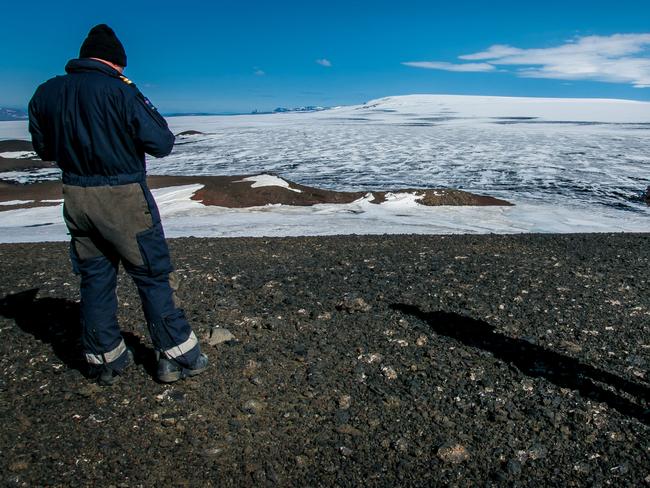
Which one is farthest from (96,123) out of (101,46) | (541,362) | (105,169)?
(541,362)

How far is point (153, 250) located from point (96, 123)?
0.66m

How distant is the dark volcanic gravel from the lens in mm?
2580

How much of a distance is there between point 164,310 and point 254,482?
1.01 m

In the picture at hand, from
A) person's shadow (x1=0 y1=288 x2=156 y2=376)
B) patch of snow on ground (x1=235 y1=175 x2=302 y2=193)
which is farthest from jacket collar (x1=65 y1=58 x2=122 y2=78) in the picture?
patch of snow on ground (x1=235 y1=175 x2=302 y2=193)

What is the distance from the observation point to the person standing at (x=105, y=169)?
275 cm

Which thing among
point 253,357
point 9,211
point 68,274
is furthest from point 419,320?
point 9,211

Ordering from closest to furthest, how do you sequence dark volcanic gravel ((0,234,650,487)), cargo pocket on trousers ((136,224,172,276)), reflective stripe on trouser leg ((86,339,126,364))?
dark volcanic gravel ((0,234,650,487)) < cargo pocket on trousers ((136,224,172,276)) < reflective stripe on trouser leg ((86,339,126,364))

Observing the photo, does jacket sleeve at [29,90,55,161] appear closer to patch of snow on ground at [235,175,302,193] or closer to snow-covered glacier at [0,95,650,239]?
snow-covered glacier at [0,95,650,239]

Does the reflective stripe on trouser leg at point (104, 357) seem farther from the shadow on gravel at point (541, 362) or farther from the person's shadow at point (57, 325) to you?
the shadow on gravel at point (541, 362)

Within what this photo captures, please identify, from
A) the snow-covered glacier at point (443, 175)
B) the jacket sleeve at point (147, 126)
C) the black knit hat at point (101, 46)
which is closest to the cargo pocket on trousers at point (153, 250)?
the jacket sleeve at point (147, 126)

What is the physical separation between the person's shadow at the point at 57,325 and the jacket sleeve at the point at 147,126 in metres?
1.31

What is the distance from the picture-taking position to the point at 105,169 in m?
2.79

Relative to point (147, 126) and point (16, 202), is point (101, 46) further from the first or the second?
point (16, 202)

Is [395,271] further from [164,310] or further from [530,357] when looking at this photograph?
[164,310]
